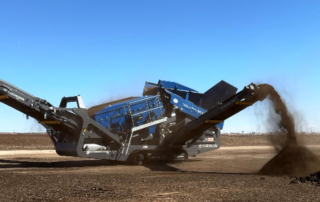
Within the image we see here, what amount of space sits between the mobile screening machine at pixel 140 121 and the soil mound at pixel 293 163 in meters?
2.71

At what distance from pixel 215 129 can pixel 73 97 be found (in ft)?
30.3

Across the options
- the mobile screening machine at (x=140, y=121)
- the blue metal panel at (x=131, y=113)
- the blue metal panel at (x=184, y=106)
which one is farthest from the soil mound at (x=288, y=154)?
the blue metal panel at (x=131, y=113)

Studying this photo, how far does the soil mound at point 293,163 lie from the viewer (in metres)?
15.1

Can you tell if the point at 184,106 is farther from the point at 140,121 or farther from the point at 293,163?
the point at 293,163

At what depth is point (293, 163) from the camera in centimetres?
1538

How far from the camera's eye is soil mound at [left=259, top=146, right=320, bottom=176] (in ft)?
49.4

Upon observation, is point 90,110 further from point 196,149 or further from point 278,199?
point 278,199

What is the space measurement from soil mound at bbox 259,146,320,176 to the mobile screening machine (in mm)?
2705

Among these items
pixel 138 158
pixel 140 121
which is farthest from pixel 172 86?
pixel 138 158

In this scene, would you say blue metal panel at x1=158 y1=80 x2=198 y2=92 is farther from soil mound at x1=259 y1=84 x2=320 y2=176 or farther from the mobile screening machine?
soil mound at x1=259 y1=84 x2=320 y2=176

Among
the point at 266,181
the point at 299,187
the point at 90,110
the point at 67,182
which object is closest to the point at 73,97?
the point at 90,110

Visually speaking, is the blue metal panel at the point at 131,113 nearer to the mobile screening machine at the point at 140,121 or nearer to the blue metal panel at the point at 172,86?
the mobile screening machine at the point at 140,121

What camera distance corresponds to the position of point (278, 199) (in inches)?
381

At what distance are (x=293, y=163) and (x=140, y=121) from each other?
8.43 metres
